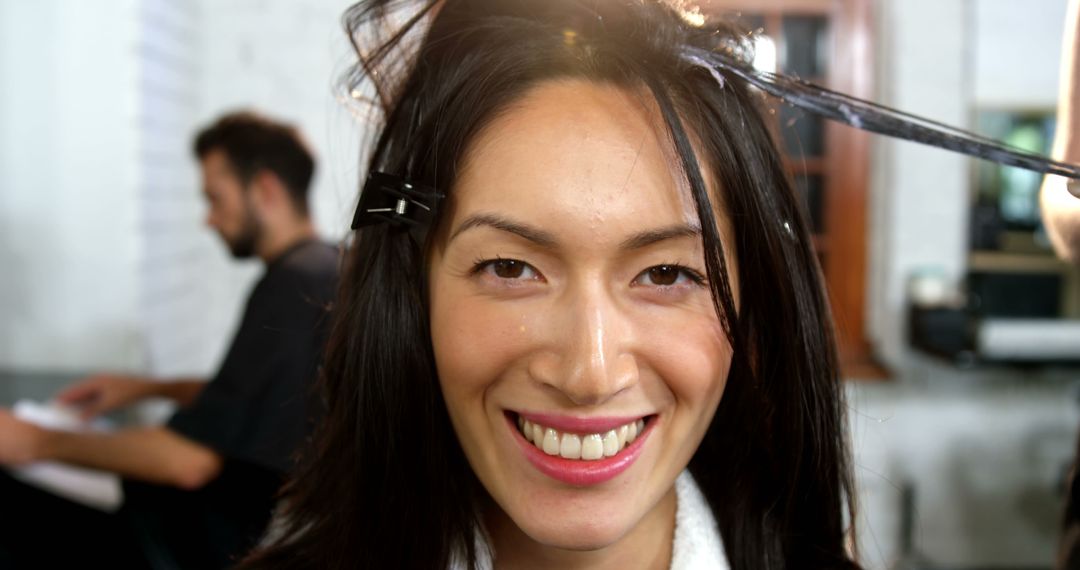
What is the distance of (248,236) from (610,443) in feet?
6.16

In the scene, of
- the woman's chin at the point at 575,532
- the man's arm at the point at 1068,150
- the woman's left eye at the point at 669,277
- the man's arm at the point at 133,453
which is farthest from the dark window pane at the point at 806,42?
the woman's chin at the point at 575,532

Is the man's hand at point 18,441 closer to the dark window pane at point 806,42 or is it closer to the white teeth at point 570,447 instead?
the white teeth at point 570,447

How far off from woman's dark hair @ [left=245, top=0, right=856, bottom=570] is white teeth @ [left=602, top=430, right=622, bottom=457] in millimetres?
147

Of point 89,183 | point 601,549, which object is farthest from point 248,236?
point 601,549

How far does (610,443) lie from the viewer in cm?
79

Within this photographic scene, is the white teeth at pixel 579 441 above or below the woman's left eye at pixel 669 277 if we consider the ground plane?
below

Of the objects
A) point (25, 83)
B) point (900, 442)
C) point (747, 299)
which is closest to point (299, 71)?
point (25, 83)

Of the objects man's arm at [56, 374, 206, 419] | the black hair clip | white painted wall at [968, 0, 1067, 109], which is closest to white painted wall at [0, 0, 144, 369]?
man's arm at [56, 374, 206, 419]

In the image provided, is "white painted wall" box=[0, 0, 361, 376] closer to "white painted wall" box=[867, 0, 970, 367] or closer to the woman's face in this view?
the woman's face

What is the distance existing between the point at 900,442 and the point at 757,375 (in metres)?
2.88

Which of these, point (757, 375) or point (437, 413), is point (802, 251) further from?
point (437, 413)

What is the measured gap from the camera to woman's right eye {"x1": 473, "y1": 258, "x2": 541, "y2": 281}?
794 mm

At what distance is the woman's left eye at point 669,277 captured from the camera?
80cm

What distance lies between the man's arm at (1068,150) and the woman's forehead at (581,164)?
1.19ft
